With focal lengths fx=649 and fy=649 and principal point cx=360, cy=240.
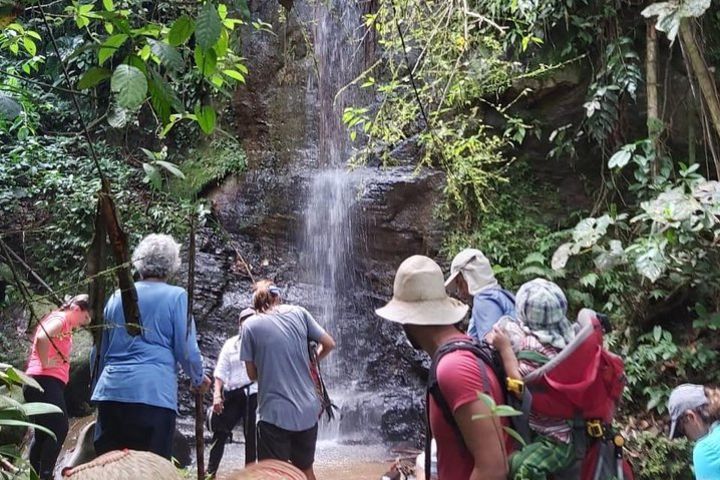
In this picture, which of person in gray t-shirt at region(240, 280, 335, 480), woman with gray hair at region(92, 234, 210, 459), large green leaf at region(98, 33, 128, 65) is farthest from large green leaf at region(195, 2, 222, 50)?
person in gray t-shirt at region(240, 280, 335, 480)

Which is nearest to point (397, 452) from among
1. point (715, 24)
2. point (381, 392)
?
point (381, 392)

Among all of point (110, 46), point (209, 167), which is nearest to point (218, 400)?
point (110, 46)

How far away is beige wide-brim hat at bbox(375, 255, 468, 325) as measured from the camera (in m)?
2.13

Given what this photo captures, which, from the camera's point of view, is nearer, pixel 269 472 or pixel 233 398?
pixel 269 472

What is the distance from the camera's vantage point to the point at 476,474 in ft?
6.18

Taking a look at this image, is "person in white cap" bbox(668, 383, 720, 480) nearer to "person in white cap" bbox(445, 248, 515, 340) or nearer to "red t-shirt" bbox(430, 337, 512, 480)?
"person in white cap" bbox(445, 248, 515, 340)

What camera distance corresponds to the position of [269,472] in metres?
0.92

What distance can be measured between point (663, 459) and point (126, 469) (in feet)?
16.7

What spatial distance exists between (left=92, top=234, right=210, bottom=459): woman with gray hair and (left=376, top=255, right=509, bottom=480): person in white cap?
1.59 meters

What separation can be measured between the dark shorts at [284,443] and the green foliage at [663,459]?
2868mm

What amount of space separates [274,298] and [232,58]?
150 centimetres

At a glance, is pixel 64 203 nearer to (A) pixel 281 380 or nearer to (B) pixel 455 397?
(A) pixel 281 380

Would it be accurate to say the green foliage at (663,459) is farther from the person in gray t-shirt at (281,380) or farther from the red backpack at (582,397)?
the red backpack at (582,397)

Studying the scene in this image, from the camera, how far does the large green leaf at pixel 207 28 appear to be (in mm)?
1625
